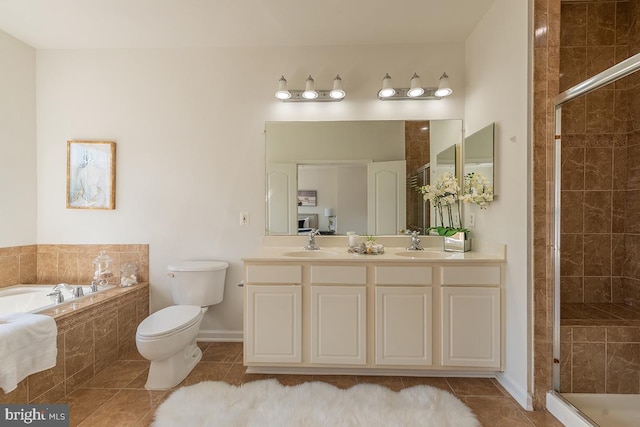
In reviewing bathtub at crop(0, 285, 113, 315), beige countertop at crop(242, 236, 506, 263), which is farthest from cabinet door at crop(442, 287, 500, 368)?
bathtub at crop(0, 285, 113, 315)

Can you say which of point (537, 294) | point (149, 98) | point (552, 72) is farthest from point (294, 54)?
point (537, 294)

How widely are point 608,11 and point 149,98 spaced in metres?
3.71

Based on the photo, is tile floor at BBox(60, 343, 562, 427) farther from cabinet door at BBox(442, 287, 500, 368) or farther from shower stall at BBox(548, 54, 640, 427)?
shower stall at BBox(548, 54, 640, 427)

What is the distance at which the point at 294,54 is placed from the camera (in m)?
2.64

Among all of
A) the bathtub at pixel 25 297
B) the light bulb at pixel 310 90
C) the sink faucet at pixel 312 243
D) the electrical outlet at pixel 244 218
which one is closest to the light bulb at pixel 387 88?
the light bulb at pixel 310 90

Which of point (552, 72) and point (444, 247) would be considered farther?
point (444, 247)

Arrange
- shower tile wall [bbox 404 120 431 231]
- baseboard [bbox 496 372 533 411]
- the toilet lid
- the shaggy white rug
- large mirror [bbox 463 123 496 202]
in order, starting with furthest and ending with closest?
shower tile wall [bbox 404 120 431 231] → large mirror [bbox 463 123 496 202] → the toilet lid → baseboard [bbox 496 372 533 411] → the shaggy white rug

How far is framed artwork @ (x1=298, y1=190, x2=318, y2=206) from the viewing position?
263 cm

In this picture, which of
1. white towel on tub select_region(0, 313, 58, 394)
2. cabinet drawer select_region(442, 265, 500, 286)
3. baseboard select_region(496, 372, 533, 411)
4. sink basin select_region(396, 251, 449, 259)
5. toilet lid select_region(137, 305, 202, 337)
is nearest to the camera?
white towel on tub select_region(0, 313, 58, 394)

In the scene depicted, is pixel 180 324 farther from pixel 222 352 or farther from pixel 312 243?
pixel 312 243

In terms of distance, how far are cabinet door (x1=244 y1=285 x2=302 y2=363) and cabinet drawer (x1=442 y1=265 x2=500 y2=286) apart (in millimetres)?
1003

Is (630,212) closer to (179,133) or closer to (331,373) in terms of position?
(331,373)

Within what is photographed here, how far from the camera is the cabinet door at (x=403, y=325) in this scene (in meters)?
2.02

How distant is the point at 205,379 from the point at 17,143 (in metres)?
2.54
